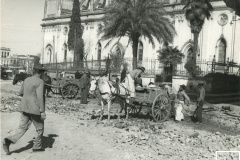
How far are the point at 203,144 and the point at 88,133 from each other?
3165mm

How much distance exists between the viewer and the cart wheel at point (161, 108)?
35.2ft

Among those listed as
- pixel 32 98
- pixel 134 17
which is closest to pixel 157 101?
pixel 32 98

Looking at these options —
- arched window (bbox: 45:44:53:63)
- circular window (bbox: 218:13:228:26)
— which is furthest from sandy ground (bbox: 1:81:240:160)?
arched window (bbox: 45:44:53:63)

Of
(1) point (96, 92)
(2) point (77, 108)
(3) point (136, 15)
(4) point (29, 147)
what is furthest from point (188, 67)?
(4) point (29, 147)

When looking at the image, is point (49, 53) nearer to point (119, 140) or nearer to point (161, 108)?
point (161, 108)

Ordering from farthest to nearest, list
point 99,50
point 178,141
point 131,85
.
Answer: point 99,50
point 131,85
point 178,141

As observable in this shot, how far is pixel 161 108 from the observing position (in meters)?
10.8

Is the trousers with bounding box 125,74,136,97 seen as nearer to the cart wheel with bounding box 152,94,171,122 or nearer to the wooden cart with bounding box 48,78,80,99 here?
the cart wheel with bounding box 152,94,171,122

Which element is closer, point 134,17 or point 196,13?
point 134,17

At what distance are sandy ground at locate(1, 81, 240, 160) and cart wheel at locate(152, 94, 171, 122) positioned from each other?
313 mm

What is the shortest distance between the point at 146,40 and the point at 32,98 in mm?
30195

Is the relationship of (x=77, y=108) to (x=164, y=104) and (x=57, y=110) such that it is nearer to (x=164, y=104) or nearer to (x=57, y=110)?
(x=57, y=110)

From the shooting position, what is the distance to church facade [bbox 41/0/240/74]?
94.4 ft

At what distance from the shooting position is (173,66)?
28000mm
